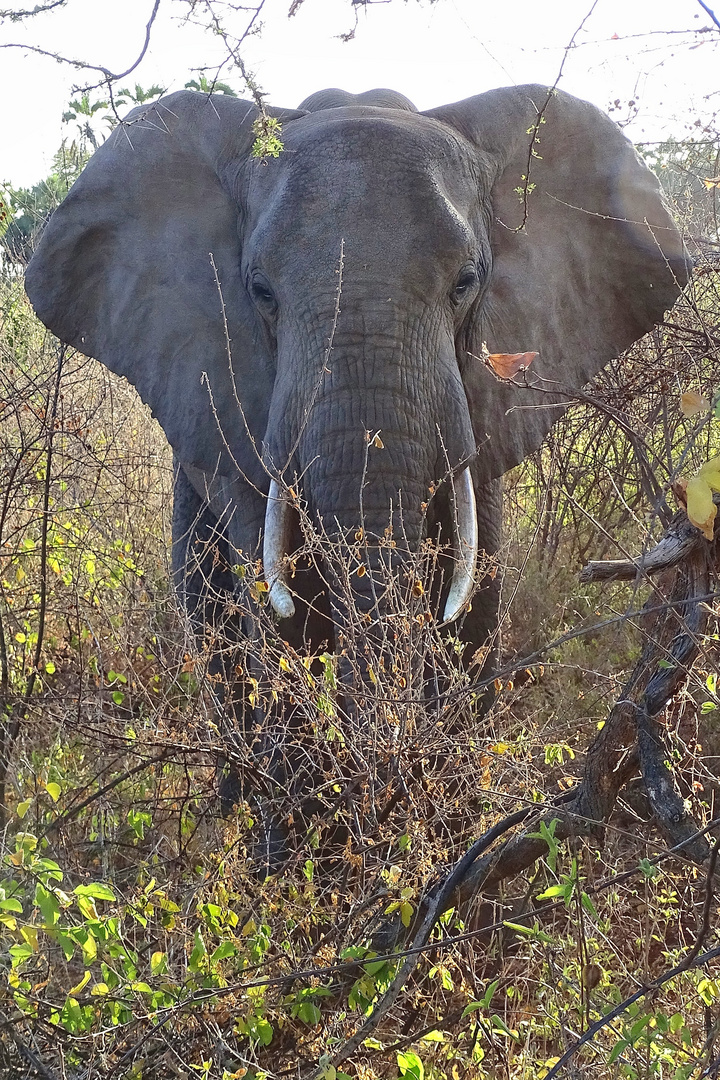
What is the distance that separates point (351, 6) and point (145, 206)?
2.52 meters

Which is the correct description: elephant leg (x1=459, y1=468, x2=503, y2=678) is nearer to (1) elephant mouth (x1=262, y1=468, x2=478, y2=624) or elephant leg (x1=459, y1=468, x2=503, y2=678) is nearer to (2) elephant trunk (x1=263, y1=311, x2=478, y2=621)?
(1) elephant mouth (x1=262, y1=468, x2=478, y2=624)

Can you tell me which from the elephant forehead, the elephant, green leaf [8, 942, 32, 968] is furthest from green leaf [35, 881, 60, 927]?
the elephant forehead

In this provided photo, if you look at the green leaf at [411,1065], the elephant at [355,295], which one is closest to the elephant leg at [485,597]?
the elephant at [355,295]

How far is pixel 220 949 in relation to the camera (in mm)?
2615

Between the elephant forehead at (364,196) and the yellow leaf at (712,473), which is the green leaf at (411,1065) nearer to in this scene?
the yellow leaf at (712,473)

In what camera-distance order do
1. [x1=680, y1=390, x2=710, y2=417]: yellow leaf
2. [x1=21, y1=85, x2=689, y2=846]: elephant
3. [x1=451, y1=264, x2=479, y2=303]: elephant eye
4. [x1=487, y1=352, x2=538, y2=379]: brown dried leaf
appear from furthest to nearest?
[x1=451, y1=264, x2=479, y2=303]: elephant eye, [x1=21, y1=85, x2=689, y2=846]: elephant, [x1=487, y1=352, x2=538, y2=379]: brown dried leaf, [x1=680, y1=390, x2=710, y2=417]: yellow leaf

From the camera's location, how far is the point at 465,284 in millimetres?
4195

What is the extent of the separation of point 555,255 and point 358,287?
1160mm

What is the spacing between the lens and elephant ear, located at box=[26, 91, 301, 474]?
4.45 m

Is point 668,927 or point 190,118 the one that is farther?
point 190,118

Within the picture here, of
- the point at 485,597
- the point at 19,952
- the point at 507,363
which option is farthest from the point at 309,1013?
the point at 485,597

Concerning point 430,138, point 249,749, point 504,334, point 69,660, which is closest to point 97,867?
point 249,749

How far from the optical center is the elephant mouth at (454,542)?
3.67 metres

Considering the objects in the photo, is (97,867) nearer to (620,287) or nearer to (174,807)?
(174,807)
